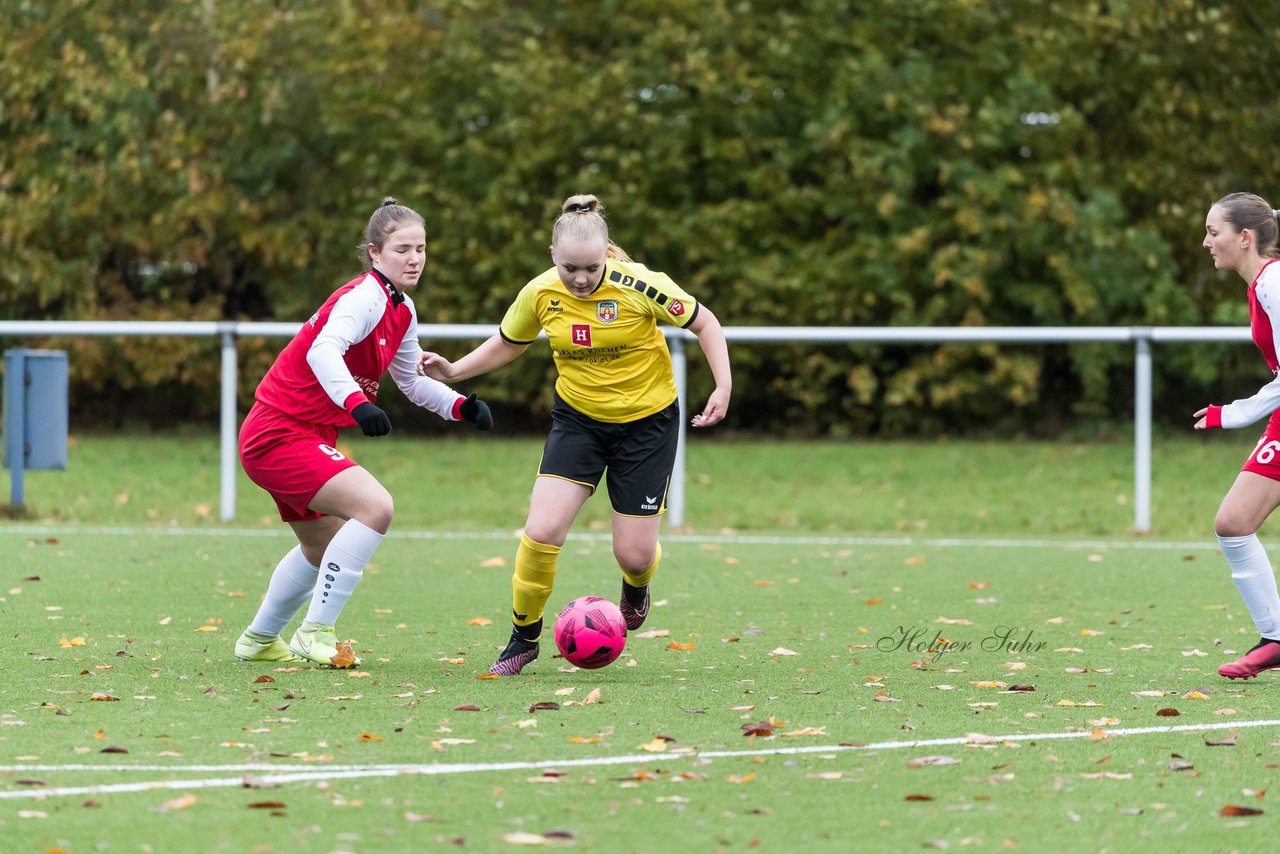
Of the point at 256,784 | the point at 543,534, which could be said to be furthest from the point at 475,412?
the point at 256,784

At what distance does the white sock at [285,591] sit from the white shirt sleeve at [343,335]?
2.31 feet

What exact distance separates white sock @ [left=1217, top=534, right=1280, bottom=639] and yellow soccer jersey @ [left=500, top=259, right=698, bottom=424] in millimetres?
2149

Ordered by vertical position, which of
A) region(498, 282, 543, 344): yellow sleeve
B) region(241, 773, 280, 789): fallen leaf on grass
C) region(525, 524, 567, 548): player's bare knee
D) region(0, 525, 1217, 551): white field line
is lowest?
region(0, 525, 1217, 551): white field line

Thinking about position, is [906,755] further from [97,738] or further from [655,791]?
[97,738]

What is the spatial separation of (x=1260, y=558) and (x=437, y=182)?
14.9m

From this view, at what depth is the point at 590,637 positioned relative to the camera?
6367mm

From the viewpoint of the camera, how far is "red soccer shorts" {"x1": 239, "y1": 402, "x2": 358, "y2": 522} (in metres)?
6.38

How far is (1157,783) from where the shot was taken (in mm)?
4621

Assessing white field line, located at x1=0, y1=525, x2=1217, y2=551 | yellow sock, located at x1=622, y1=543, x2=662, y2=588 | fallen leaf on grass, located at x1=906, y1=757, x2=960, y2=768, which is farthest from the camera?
white field line, located at x1=0, y1=525, x2=1217, y2=551

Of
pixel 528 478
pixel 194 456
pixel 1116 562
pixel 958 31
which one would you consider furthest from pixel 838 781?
pixel 958 31

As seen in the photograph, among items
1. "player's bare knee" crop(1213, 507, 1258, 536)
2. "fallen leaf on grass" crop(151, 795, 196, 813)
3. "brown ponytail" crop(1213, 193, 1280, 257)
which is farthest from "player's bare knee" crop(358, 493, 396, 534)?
"brown ponytail" crop(1213, 193, 1280, 257)

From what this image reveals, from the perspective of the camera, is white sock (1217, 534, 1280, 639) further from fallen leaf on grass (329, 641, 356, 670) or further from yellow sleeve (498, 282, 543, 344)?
fallen leaf on grass (329, 641, 356, 670)

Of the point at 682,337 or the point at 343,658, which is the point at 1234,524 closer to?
the point at 343,658

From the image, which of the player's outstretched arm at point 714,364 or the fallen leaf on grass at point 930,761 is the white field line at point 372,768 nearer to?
Result: the fallen leaf on grass at point 930,761
